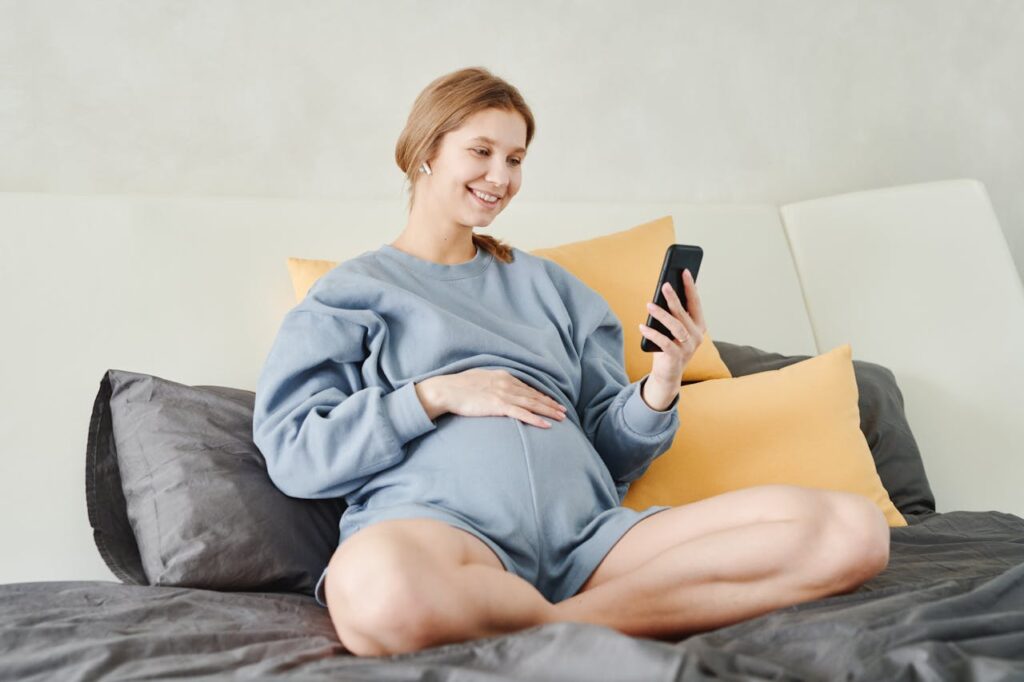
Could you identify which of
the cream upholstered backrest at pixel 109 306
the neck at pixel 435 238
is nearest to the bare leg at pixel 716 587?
the neck at pixel 435 238

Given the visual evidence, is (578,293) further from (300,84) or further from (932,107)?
(932,107)

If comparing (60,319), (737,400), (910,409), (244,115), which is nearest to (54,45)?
(244,115)

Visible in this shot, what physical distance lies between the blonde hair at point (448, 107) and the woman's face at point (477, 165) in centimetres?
1

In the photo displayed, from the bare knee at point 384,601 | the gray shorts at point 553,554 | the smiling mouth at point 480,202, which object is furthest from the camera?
the smiling mouth at point 480,202

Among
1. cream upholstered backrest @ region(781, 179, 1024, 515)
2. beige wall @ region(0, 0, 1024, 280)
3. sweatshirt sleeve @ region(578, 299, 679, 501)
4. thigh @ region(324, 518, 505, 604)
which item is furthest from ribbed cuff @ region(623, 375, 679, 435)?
beige wall @ region(0, 0, 1024, 280)

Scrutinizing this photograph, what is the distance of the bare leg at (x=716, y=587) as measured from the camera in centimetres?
122

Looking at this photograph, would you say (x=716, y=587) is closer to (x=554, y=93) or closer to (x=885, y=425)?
(x=885, y=425)

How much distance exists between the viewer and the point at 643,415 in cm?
157

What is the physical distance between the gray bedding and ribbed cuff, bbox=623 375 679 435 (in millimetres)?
378

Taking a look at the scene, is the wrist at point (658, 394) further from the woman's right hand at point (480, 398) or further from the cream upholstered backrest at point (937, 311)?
the cream upholstered backrest at point (937, 311)

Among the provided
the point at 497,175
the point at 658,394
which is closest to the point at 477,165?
the point at 497,175

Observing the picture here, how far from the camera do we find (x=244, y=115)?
2201 mm

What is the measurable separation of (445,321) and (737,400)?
0.57 meters

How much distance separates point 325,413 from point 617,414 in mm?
450
